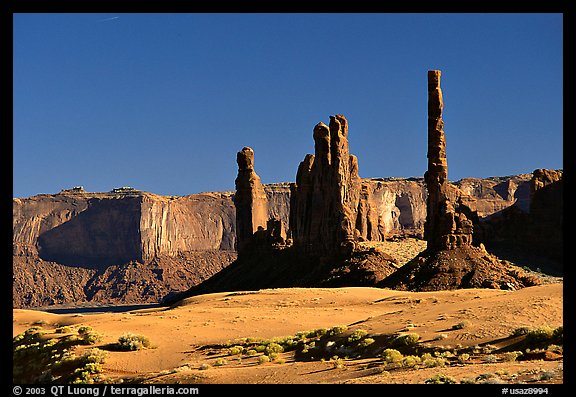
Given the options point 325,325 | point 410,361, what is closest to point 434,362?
point 410,361

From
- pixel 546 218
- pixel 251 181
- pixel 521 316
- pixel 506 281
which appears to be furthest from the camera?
pixel 251 181

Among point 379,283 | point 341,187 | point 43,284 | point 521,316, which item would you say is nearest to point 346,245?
point 341,187

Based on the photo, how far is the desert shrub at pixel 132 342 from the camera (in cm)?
3388

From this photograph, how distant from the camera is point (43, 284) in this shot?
18862cm

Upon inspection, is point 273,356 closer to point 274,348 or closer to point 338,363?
point 274,348

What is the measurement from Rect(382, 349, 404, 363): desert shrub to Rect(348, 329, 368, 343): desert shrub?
2699 mm

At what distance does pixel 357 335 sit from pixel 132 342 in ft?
30.9

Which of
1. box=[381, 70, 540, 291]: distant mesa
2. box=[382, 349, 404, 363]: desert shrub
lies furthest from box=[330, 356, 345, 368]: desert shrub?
box=[381, 70, 540, 291]: distant mesa

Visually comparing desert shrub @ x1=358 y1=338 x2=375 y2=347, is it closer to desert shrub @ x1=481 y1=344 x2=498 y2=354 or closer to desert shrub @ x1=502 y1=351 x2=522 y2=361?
desert shrub @ x1=481 y1=344 x2=498 y2=354

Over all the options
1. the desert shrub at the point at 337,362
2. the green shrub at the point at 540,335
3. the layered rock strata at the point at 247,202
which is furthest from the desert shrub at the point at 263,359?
the layered rock strata at the point at 247,202

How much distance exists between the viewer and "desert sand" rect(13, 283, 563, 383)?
23.0m

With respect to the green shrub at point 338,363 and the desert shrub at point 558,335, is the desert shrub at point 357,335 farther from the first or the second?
the desert shrub at point 558,335
